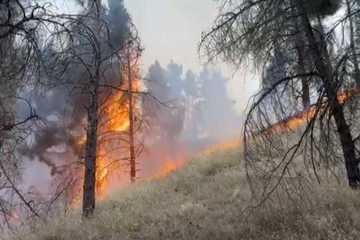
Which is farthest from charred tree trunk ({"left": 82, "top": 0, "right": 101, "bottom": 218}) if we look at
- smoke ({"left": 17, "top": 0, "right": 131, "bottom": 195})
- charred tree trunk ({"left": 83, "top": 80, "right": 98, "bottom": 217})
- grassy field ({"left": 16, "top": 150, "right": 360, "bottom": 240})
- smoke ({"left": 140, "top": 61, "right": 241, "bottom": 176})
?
smoke ({"left": 140, "top": 61, "right": 241, "bottom": 176})

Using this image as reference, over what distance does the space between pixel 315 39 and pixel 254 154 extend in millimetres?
2316

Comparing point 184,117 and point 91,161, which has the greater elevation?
point 184,117

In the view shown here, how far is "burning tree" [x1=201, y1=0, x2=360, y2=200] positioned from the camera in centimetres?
657

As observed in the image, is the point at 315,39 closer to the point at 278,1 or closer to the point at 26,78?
Result: the point at 278,1

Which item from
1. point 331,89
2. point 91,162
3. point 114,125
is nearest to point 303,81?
point 331,89

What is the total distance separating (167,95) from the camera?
33.8 metres

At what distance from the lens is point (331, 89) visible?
6.52 m

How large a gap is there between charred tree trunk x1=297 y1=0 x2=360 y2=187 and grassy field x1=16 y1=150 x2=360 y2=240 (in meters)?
0.50

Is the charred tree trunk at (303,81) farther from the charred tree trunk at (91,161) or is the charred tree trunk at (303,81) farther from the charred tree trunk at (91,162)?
the charred tree trunk at (91,161)

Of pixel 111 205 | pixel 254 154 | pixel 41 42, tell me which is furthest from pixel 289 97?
pixel 111 205

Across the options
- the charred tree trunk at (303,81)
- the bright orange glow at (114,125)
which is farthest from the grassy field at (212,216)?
the bright orange glow at (114,125)

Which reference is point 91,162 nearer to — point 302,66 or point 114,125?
point 302,66

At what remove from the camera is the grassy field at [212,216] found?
696cm

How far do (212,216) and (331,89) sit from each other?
3536mm
